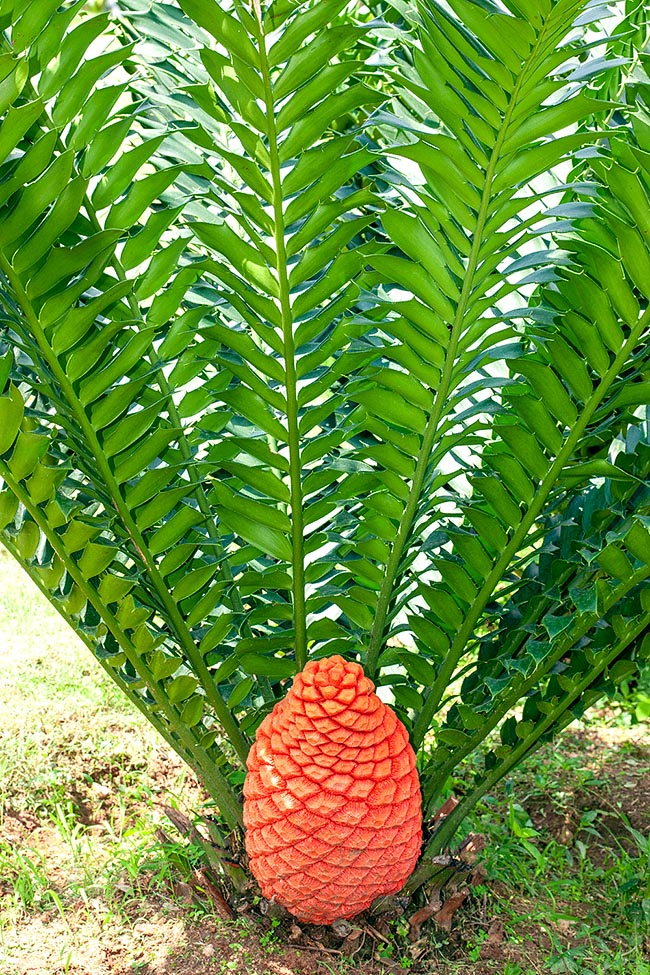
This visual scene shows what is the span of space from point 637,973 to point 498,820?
0.46 meters

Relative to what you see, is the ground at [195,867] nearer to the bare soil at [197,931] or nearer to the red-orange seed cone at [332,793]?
the bare soil at [197,931]

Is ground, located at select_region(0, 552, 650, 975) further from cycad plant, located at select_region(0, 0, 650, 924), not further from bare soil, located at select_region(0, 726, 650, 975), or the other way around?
cycad plant, located at select_region(0, 0, 650, 924)

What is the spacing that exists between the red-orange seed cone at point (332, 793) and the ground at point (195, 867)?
0.54ft

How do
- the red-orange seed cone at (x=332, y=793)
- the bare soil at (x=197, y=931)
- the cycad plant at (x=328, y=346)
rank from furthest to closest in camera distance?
1. the bare soil at (x=197, y=931)
2. the red-orange seed cone at (x=332, y=793)
3. the cycad plant at (x=328, y=346)

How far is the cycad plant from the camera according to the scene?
1045 mm

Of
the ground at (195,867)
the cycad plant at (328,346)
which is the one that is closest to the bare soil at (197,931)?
the ground at (195,867)

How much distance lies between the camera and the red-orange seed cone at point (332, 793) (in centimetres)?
123

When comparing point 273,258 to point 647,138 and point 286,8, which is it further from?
point 647,138

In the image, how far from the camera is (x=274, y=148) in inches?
42.6

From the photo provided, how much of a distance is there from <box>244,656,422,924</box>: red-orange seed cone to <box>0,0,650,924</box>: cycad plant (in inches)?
5.7

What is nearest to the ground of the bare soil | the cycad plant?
the bare soil

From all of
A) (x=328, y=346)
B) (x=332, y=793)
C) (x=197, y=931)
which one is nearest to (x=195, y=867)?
(x=197, y=931)

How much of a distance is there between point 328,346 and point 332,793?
1.86 feet

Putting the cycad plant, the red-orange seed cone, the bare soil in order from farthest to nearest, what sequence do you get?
the bare soil → the red-orange seed cone → the cycad plant
